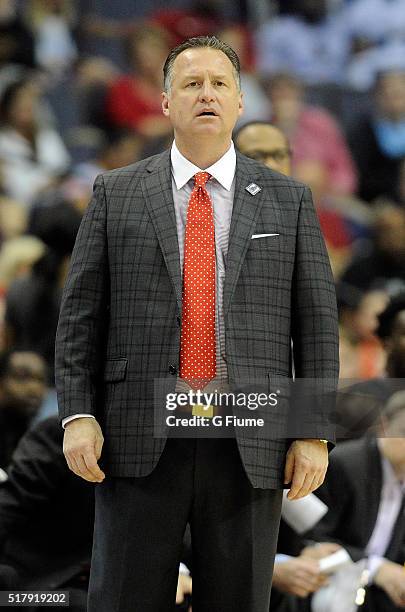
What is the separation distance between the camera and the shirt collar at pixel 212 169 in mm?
2814

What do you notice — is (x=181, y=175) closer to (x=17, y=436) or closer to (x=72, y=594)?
(x=72, y=594)

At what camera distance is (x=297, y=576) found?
376 cm

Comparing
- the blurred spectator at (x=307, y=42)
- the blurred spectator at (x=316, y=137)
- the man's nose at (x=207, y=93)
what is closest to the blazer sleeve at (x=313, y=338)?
the man's nose at (x=207, y=93)

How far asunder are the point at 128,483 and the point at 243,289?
0.51 meters

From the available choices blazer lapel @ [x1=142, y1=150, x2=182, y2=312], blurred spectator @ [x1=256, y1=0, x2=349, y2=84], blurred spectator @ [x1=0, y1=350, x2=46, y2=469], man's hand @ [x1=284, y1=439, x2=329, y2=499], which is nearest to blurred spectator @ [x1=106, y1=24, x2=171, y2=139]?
blurred spectator @ [x1=256, y1=0, x2=349, y2=84]

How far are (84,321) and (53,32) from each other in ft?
19.5

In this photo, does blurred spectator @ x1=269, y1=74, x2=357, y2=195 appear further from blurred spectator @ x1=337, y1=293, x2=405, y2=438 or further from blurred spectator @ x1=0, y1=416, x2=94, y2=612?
blurred spectator @ x1=0, y1=416, x2=94, y2=612

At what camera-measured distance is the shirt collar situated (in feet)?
9.23

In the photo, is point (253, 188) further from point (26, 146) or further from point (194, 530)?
point (26, 146)

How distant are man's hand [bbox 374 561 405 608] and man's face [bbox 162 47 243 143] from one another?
5.81 feet

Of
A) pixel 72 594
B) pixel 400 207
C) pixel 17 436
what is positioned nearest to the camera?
pixel 72 594

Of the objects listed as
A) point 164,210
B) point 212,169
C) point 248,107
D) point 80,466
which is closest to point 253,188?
point 212,169

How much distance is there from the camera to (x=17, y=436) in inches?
181

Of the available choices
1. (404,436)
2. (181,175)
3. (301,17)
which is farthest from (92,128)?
(181,175)
